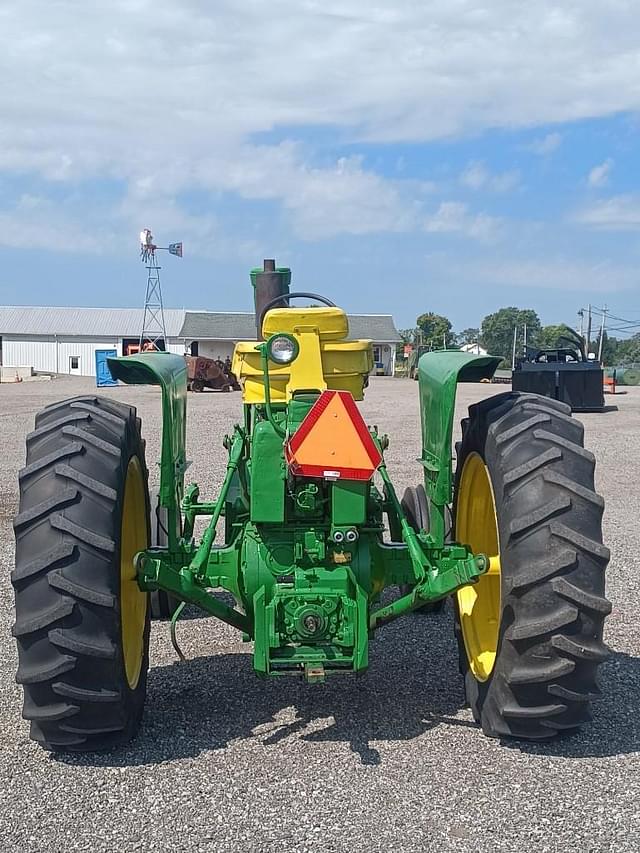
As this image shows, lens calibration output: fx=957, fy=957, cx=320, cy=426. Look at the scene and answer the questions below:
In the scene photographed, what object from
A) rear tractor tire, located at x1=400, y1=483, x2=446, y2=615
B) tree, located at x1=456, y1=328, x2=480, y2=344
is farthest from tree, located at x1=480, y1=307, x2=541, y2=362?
rear tractor tire, located at x1=400, y1=483, x2=446, y2=615

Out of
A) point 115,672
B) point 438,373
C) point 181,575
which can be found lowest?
point 115,672

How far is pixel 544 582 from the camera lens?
405 cm

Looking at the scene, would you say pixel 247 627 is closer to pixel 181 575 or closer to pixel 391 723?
pixel 181 575

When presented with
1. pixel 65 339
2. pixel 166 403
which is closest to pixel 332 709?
pixel 166 403

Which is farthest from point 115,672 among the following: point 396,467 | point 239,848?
point 396,467

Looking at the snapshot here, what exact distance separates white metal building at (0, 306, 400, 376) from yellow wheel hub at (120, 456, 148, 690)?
2201 inches

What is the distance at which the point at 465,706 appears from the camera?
4816 mm

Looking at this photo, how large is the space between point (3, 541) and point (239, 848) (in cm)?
623

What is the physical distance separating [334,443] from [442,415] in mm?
733

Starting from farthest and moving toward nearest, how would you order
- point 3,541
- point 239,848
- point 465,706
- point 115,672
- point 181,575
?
point 3,541 < point 465,706 < point 181,575 < point 115,672 < point 239,848

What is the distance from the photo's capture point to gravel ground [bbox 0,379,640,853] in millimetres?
3533

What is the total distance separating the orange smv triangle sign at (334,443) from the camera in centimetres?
431

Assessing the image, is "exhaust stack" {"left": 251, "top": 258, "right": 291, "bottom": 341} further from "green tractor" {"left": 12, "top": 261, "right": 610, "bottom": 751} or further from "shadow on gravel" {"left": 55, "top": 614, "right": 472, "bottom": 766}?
"shadow on gravel" {"left": 55, "top": 614, "right": 472, "bottom": 766}

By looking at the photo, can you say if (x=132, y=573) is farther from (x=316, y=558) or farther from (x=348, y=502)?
(x=348, y=502)
